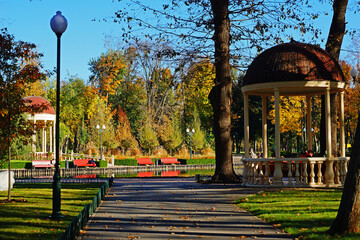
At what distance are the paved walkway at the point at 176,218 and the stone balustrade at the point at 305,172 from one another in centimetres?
153

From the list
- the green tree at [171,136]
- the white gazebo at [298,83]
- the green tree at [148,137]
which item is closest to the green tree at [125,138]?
the green tree at [148,137]

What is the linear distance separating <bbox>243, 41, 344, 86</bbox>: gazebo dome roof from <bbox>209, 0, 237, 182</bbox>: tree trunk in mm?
2271

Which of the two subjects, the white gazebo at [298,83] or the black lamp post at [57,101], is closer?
the black lamp post at [57,101]

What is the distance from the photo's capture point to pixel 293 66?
19.2m

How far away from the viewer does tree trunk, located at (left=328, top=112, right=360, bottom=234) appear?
8969 millimetres

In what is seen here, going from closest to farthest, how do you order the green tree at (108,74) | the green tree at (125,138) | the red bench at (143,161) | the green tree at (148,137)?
the red bench at (143,161), the green tree at (148,137), the green tree at (125,138), the green tree at (108,74)

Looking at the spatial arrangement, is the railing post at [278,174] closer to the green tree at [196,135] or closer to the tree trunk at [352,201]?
the tree trunk at [352,201]

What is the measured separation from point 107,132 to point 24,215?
147 ft

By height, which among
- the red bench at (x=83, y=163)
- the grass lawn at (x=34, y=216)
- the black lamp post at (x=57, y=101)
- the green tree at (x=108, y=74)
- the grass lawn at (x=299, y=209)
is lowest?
the grass lawn at (x=34, y=216)

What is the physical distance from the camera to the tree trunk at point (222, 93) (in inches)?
877

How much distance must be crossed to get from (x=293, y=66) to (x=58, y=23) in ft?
32.0

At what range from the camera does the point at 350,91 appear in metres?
47.1

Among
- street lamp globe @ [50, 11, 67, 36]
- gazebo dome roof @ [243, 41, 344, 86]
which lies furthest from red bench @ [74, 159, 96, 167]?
street lamp globe @ [50, 11, 67, 36]

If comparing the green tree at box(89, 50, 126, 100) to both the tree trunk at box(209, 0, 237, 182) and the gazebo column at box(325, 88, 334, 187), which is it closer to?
the tree trunk at box(209, 0, 237, 182)
